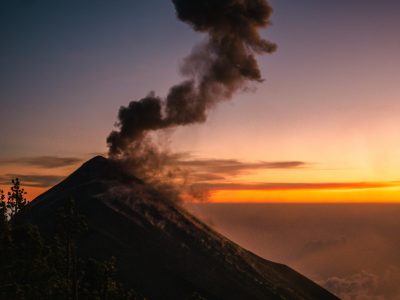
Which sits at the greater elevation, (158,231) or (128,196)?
(128,196)

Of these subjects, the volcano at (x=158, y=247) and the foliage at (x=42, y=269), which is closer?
the foliage at (x=42, y=269)

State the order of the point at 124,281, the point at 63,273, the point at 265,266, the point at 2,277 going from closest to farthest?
the point at 2,277 < the point at 63,273 < the point at 124,281 < the point at 265,266

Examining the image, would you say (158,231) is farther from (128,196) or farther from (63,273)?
(63,273)

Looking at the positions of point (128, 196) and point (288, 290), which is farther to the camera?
point (128, 196)

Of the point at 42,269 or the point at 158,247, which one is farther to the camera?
the point at 158,247

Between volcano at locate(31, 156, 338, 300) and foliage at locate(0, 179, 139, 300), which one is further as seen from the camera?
volcano at locate(31, 156, 338, 300)

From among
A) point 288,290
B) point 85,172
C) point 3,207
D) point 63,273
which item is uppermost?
point 85,172

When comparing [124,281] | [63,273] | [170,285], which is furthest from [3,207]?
[170,285]

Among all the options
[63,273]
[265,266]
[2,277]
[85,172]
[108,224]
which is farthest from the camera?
[85,172]
